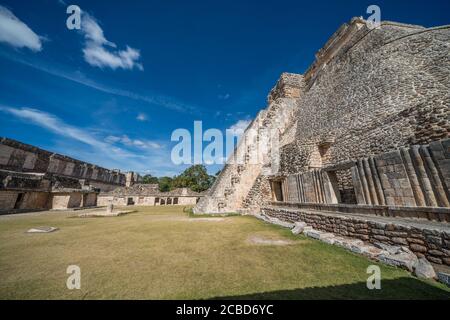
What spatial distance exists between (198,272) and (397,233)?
14.2 feet

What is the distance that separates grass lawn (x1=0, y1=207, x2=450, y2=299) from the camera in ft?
8.71

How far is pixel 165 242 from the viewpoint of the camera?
5559mm

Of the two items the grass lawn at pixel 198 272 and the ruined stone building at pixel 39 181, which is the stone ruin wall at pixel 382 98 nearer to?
the grass lawn at pixel 198 272

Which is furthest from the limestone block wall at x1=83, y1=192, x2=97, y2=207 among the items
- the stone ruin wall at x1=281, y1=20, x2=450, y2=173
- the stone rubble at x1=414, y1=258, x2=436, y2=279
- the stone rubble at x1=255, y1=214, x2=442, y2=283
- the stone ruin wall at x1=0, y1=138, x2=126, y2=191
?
the stone rubble at x1=414, y1=258, x2=436, y2=279

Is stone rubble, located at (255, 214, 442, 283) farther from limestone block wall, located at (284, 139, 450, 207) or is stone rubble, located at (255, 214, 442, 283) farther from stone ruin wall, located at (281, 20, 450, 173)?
stone ruin wall, located at (281, 20, 450, 173)

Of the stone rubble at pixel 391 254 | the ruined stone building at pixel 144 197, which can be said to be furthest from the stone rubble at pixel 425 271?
the ruined stone building at pixel 144 197

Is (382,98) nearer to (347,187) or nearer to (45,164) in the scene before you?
(347,187)

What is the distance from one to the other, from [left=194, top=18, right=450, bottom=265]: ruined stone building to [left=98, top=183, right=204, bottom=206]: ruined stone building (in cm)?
2450

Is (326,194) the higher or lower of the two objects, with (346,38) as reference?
lower

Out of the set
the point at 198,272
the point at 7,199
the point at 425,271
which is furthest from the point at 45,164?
the point at 425,271

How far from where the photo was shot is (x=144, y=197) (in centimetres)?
3588
